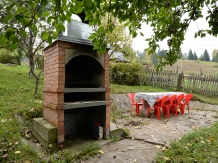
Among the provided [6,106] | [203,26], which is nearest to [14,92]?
[6,106]

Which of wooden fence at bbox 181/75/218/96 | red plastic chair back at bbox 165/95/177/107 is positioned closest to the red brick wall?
red plastic chair back at bbox 165/95/177/107

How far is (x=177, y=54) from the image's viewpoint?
350 cm

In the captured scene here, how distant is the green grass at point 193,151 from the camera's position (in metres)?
2.82

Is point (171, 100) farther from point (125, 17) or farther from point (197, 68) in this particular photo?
point (197, 68)

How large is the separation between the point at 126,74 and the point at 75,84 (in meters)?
8.34

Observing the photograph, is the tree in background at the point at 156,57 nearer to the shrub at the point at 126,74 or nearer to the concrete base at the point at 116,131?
the concrete base at the point at 116,131

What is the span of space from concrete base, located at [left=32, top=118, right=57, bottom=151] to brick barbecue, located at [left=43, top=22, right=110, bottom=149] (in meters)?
0.09

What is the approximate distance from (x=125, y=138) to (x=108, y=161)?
124 centimetres

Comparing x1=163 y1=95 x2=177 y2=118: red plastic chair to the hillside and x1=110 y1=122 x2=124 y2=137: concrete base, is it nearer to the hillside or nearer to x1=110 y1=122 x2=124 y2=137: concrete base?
x1=110 y1=122 x2=124 y2=137: concrete base

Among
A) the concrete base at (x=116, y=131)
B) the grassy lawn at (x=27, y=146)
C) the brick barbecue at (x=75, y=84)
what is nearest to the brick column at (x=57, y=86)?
the brick barbecue at (x=75, y=84)

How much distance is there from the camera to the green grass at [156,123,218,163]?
2.82 metres

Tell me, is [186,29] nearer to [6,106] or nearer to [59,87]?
[59,87]

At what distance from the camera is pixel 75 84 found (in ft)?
15.0

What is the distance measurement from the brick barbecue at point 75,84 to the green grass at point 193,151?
4.92ft
